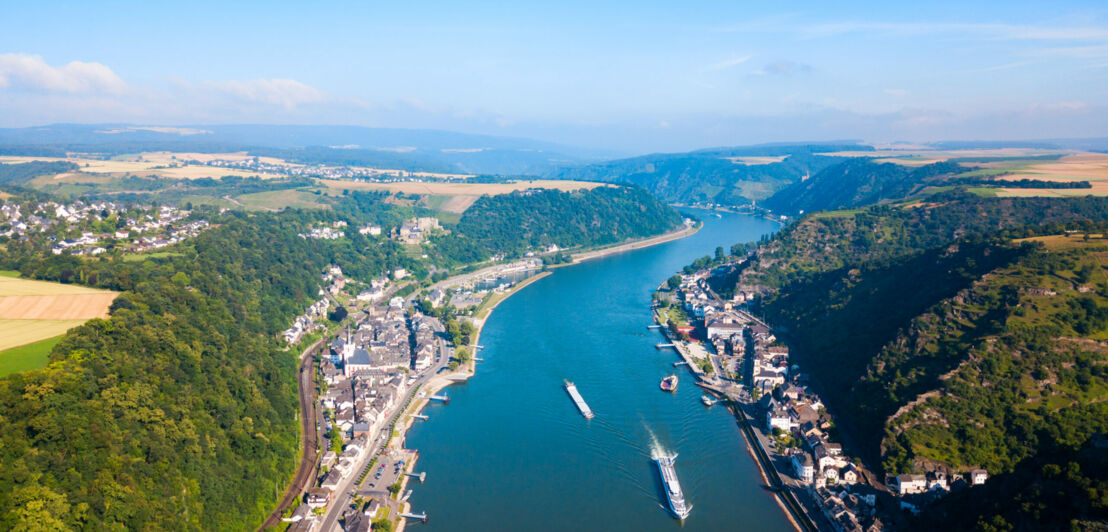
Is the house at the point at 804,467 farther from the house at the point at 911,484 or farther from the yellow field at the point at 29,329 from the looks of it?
the yellow field at the point at 29,329

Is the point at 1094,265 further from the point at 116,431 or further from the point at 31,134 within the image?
the point at 31,134

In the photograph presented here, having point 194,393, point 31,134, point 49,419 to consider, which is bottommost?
point 194,393

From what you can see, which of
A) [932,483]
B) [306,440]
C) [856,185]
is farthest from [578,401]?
[856,185]

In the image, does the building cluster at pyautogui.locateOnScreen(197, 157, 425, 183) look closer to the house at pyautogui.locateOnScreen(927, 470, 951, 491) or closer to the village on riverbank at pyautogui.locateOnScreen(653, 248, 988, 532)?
the village on riverbank at pyautogui.locateOnScreen(653, 248, 988, 532)

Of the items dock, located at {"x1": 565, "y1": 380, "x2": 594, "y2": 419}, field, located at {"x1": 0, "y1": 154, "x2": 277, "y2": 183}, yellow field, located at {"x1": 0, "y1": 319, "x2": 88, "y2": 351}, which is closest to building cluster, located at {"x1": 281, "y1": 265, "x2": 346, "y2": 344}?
yellow field, located at {"x1": 0, "y1": 319, "x2": 88, "y2": 351}

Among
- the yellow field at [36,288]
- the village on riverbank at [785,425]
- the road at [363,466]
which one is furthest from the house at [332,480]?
the village on riverbank at [785,425]

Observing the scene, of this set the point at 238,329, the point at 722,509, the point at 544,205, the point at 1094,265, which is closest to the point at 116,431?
the point at 238,329

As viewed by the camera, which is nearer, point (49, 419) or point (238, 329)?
point (49, 419)

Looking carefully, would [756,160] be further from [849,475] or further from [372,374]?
[849,475]
